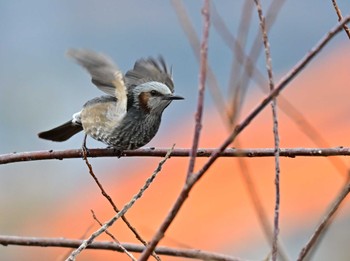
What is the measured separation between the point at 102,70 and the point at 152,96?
497 millimetres

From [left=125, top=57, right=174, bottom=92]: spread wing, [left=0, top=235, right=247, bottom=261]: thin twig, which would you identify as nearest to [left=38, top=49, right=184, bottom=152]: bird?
[left=125, top=57, right=174, bottom=92]: spread wing

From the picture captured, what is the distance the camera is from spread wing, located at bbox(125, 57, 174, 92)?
7.21 ft

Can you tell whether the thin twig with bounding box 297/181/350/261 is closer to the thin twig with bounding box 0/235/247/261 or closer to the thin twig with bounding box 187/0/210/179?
the thin twig with bounding box 187/0/210/179

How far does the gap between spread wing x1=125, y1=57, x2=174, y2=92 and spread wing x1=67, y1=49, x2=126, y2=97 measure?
→ 12cm

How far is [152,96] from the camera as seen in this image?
224 centimetres

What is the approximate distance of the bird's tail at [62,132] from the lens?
248cm

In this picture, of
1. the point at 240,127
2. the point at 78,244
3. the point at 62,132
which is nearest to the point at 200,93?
the point at 240,127

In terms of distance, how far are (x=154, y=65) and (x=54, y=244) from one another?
980 mm

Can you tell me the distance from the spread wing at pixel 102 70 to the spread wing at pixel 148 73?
0.12m

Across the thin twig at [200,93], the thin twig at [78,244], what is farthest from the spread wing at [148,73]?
the thin twig at [200,93]

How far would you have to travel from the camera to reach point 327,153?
4.29 ft

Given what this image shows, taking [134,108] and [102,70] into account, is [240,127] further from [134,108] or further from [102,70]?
[134,108]

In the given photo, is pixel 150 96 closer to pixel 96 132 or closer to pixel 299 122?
pixel 96 132

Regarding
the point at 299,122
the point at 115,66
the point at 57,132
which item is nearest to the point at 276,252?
the point at 299,122
